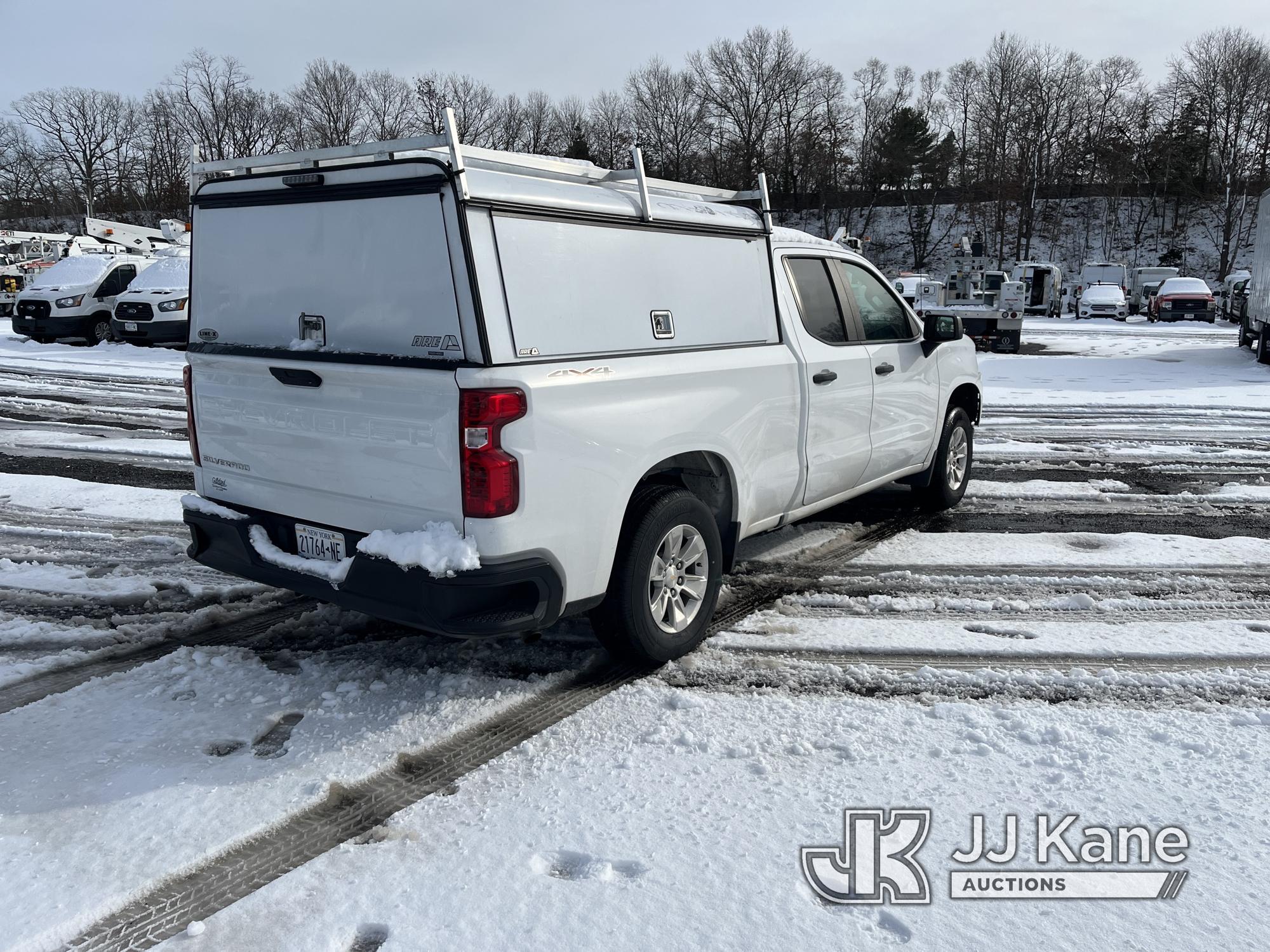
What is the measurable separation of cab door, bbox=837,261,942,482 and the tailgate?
127 inches

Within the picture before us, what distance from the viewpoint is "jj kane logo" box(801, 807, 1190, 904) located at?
9.39 feet

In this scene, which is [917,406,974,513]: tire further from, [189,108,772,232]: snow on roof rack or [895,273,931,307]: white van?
[895,273,931,307]: white van

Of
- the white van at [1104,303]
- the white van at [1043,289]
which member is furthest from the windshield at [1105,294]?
the white van at [1043,289]

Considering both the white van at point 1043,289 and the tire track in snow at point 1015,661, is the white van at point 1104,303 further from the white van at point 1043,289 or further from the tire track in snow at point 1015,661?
the tire track in snow at point 1015,661

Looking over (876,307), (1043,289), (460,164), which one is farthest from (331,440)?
(1043,289)

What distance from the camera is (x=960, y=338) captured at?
6.85m

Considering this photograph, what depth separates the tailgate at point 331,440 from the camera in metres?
3.60

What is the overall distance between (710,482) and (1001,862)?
7.34 ft

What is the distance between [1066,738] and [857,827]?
43.6 inches

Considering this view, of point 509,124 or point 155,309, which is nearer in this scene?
point 155,309

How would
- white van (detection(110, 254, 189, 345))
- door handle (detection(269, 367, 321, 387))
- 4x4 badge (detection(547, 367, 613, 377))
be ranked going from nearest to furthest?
1. 4x4 badge (detection(547, 367, 613, 377))
2. door handle (detection(269, 367, 321, 387))
3. white van (detection(110, 254, 189, 345))

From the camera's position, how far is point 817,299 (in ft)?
18.2

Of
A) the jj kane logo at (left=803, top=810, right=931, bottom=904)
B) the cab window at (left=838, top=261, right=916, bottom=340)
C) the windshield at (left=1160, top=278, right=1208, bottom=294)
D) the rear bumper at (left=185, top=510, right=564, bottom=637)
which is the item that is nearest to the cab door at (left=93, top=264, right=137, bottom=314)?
the cab window at (left=838, top=261, right=916, bottom=340)

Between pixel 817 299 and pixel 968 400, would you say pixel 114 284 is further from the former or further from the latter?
pixel 817 299
